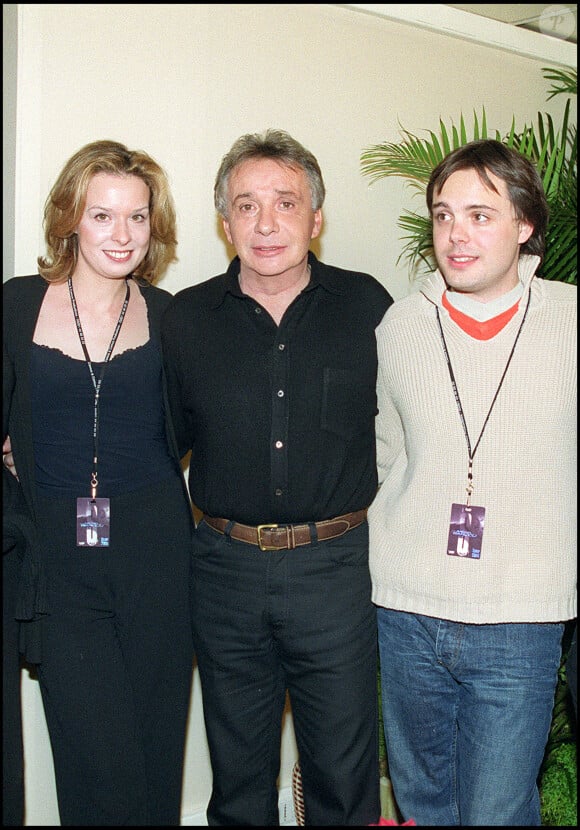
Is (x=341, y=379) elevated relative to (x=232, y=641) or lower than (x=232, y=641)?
elevated

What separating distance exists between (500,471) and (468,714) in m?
0.61

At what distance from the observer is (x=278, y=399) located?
242cm

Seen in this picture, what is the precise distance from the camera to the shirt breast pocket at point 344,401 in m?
2.45

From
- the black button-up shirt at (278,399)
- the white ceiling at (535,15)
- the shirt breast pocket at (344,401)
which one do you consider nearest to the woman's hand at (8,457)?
the black button-up shirt at (278,399)

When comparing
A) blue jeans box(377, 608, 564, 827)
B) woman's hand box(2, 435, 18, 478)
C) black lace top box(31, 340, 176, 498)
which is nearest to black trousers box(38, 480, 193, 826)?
black lace top box(31, 340, 176, 498)

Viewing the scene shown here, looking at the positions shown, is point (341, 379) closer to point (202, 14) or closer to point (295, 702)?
point (295, 702)

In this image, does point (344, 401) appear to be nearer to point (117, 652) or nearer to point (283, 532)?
point (283, 532)

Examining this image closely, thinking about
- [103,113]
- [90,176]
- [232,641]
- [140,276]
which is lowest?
[232,641]

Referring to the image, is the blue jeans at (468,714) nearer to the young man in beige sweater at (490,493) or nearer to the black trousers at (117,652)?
the young man in beige sweater at (490,493)

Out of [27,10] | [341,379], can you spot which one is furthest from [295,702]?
[27,10]

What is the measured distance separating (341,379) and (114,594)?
0.83 metres

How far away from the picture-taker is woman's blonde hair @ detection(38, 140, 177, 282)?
247cm

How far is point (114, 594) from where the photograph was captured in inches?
96.7

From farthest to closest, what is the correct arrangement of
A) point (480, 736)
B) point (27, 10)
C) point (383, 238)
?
point (383, 238), point (27, 10), point (480, 736)
